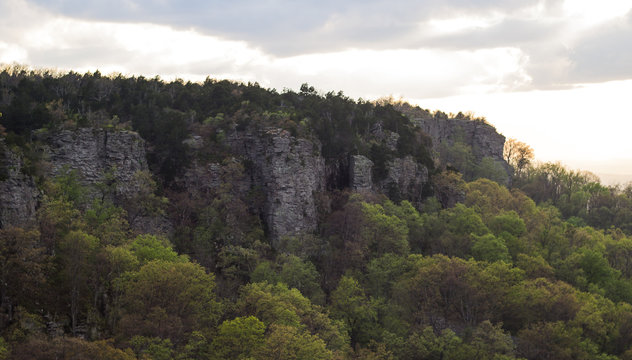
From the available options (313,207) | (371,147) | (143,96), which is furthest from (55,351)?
(371,147)

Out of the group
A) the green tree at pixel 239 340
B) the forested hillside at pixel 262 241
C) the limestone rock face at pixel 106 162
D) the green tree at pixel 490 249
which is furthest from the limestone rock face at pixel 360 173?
the green tree at pixel 239 340

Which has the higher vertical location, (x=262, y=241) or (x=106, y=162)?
(x=106, y=162)

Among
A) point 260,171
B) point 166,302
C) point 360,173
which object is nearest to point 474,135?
point 360,173

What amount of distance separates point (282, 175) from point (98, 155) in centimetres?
2391

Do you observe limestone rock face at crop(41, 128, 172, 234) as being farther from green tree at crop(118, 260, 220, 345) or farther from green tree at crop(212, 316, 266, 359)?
green tree at crop(212, 316, 266, 359)

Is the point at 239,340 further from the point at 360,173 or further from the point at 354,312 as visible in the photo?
the point at 360,173

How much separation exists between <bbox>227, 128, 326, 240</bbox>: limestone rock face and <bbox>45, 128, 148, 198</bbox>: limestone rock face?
15.6 m

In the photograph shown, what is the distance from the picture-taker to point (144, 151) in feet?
253

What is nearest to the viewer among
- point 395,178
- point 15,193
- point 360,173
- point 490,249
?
point 15,193

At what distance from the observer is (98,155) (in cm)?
7162

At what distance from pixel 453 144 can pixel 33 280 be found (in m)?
116

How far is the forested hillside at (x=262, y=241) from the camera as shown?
47.3m

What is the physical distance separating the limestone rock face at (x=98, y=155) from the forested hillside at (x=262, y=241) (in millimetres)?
196

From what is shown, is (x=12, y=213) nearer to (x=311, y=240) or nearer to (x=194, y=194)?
(x=194, y=194)
